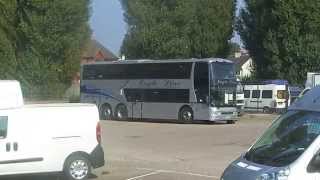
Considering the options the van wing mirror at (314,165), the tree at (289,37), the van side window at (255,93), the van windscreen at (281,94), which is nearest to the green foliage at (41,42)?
the tree at (289,37)

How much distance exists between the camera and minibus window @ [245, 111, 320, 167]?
7.07 metres

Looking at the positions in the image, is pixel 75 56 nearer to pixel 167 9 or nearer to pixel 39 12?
pixel 39 12

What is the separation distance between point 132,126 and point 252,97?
831 inches

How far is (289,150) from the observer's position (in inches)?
283

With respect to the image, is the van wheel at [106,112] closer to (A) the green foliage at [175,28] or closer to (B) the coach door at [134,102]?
(B) the coach door at [134,102]

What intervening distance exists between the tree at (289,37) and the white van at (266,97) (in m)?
7.79

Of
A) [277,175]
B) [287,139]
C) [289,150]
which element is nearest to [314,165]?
[277,175]

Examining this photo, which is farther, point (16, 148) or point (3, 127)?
point (16, 148)

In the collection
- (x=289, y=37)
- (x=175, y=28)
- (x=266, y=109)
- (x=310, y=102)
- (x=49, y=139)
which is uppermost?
(x=175, y=28)

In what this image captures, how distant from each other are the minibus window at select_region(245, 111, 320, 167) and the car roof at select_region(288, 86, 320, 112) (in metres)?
0.05

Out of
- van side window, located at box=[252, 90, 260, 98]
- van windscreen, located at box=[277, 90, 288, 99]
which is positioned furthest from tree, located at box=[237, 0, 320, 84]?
van windscreen, located at box=[277, 90, 288, 99]

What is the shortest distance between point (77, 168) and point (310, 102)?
8.67 m

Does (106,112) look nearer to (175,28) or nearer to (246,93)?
(246,93)

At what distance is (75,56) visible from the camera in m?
64.3
